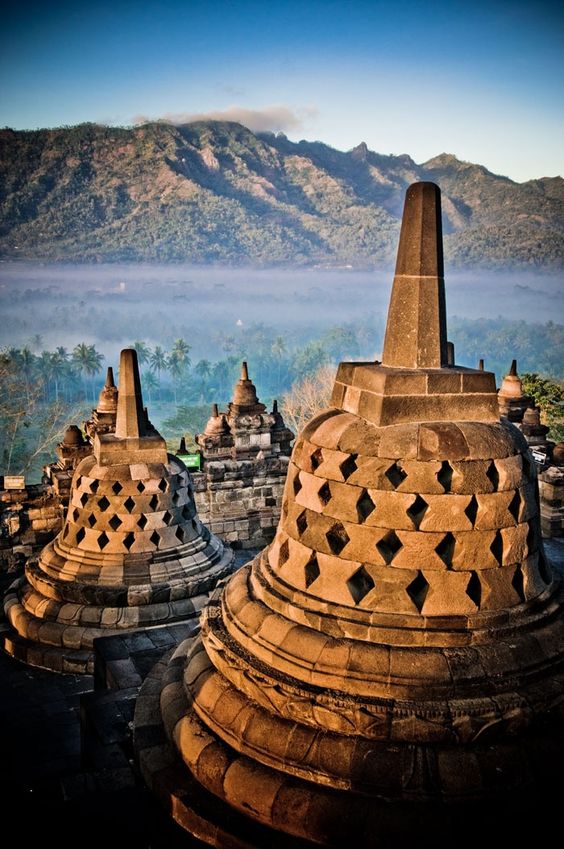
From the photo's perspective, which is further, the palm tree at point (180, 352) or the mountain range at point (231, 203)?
the mountain range at point (231, 203)

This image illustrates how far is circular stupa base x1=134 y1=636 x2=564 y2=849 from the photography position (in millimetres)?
3307

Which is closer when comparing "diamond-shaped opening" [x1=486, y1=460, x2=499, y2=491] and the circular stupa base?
the circular stupa base

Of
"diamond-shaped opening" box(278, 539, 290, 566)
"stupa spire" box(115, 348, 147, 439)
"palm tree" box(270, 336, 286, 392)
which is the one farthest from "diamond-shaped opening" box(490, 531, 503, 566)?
"palm tree" box(270, 336, 286, 392)

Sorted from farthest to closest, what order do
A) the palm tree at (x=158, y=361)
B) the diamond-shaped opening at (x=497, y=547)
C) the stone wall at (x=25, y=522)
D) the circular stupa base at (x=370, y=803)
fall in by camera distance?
the palm tree at (x=158, y=361), the stone wall at (x=25, y=522), the diamond-shaped opening at (x=497, y=547), the circular stupa base at (x=370, y=803)

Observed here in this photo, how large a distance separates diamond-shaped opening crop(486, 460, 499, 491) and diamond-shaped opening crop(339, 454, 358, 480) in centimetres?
76

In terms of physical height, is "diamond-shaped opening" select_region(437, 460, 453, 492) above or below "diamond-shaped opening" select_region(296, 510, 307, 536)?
above

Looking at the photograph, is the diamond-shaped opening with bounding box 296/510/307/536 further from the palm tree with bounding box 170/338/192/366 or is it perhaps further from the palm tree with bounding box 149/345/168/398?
the palm tree with bounding box 149/345/168/398

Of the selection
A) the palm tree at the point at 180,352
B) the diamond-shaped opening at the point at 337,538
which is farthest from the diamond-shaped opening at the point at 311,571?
the palm tree at the point at 180,352

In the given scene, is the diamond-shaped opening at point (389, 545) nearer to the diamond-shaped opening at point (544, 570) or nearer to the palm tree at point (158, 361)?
the diamond-shaped opening at point (544, 570)

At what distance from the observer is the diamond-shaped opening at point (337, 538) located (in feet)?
12.9

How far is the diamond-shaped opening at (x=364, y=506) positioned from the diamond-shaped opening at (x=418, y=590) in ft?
1.42

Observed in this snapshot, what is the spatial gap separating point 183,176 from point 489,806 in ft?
340

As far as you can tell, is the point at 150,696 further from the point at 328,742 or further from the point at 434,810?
the point at 434,810

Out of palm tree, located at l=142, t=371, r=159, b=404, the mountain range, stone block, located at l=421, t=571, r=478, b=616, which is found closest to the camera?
stone block, located at l=421, t=571, r=478, b=616
